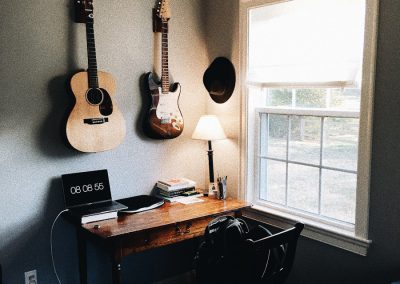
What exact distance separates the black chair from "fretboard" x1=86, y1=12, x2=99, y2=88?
1364 millimetres

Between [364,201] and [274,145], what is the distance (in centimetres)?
81

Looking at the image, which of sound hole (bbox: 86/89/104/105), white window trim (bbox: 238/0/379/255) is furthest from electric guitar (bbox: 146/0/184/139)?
white window trim (bbox: 238/0/379/255)

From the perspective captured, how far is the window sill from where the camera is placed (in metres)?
2.58

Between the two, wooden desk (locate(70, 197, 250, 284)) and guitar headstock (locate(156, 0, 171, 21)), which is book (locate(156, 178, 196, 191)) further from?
guitar headstock (locate(156, 0, 171, 21))

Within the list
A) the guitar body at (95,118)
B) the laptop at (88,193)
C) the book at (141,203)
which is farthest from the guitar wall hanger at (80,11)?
the book at (141,203)

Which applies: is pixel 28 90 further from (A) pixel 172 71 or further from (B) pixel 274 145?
(B) pixel 274 145

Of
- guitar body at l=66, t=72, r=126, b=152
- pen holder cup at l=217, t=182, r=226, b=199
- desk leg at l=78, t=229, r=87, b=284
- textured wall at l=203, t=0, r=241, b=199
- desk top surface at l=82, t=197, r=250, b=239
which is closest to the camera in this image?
desk top surface at l=82, t=197, r=250, b=239

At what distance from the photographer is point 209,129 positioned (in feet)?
10.4

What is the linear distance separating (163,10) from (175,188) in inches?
48.6

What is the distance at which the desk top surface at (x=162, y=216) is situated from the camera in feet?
8.32

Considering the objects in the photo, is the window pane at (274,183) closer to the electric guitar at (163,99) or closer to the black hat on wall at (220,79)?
the black hat on wall at (220,79)

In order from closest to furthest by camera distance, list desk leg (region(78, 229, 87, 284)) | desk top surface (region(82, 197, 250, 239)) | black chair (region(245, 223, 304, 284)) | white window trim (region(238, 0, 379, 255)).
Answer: black chair (region(245, 223, 304, 284)) < white window trim (region(238, 0, 379, 255)) < desk top surface (region(82, 197, 250, 239)) < desk leg (region(78, 229, 87, 284))

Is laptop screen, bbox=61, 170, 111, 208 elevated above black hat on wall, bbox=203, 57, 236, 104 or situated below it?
below

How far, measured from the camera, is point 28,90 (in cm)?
271
